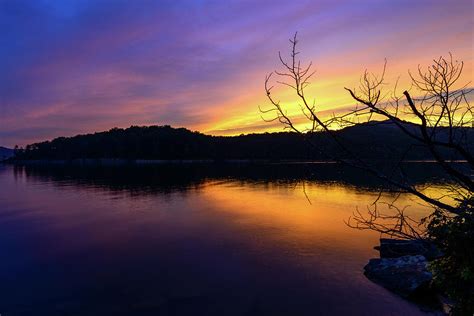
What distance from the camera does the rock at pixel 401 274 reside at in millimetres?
17812

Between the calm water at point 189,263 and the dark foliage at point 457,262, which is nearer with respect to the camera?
the dark foliage at point 457,262

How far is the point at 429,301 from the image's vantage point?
17141 millimetres

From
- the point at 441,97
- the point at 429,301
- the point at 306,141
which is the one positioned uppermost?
the point at 441,97

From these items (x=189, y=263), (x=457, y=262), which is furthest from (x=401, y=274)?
(x=189, y=263)

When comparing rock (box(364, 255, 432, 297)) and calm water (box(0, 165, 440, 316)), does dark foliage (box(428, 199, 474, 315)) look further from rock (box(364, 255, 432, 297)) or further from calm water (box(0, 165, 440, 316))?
rock (box(364, 255, 432, 297))

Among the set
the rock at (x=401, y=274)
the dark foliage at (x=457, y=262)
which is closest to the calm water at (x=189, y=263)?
the rock at (x=401, y=274)

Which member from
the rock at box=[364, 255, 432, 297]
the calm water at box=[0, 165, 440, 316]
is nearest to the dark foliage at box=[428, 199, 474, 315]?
the calm water at box=[0, 165, 440, 316]

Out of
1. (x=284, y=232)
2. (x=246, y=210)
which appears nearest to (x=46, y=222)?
(x=246, y=210)

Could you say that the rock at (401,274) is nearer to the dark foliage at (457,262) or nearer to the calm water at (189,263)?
the calm water at (189,263)

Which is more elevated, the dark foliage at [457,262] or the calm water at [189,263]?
the dark foliage at [457,262]

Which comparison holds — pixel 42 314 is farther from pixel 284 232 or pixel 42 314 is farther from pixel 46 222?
pixel 46 222

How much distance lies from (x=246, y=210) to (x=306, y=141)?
1642 inches

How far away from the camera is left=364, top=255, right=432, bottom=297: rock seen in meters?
17.8

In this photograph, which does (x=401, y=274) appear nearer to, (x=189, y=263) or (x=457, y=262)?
(x=457, y=262)
